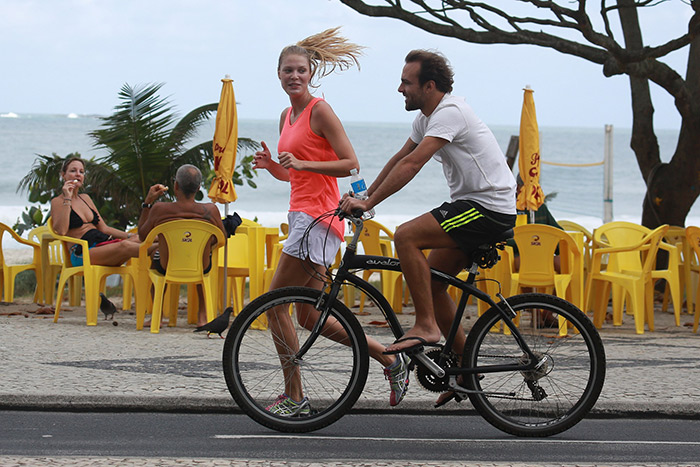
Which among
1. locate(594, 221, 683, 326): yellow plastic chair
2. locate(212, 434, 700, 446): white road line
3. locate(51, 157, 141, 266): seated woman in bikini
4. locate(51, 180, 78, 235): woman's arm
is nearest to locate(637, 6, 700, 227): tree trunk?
locate(594, 221, 683, 326): yellow plastic chair

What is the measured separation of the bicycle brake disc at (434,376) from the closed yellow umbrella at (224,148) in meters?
4.92

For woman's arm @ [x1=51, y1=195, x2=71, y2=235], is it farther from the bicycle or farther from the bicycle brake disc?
the bicycle brake disc

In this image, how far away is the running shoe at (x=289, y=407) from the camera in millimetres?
5172

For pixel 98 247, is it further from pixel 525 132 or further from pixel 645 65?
pixel 645 65

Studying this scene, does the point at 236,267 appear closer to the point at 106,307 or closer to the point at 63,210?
the point at 106,307

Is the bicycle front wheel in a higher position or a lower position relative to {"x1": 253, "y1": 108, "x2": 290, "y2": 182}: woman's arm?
lower

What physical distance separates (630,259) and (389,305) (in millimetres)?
6653

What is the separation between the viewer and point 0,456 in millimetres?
4602

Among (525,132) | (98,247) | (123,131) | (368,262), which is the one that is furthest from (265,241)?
(368,262)

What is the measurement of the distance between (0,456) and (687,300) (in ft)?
29.0

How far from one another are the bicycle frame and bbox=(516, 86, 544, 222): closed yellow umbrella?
534 cm

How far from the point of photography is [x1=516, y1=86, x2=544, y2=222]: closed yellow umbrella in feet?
34.0

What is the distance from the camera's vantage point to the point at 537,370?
17.0 ft

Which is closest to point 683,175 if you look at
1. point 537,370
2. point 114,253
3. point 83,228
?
point 114,253
